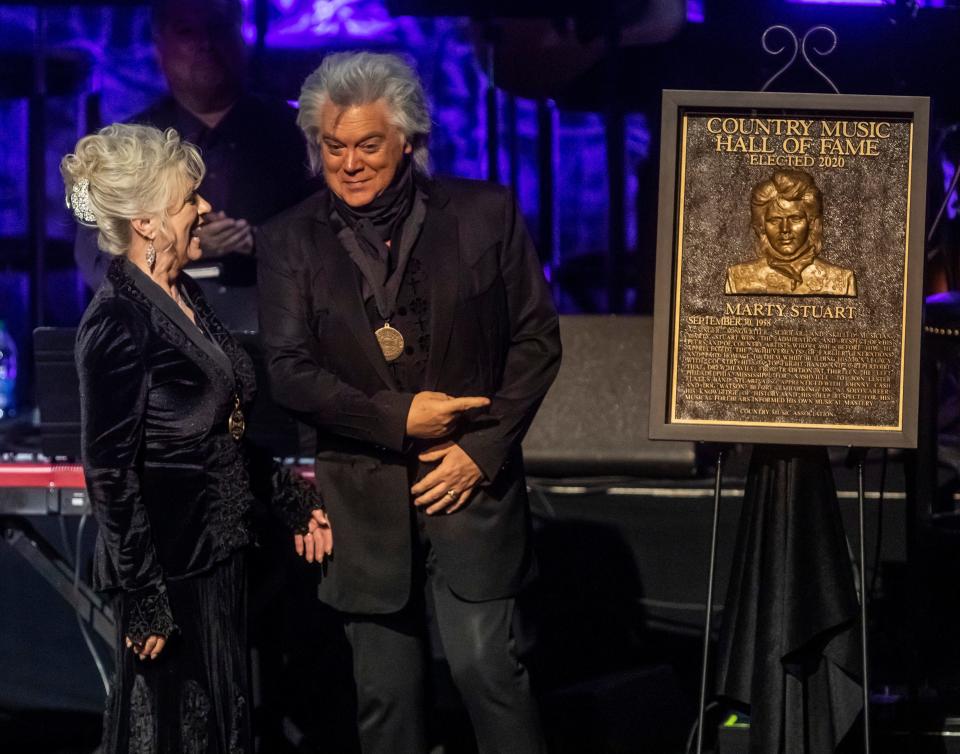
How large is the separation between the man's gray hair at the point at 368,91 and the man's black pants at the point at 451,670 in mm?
887

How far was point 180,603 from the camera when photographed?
320 centimetres

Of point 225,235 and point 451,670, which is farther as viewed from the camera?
point 225,235

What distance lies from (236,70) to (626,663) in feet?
9.47

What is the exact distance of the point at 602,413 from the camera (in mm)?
6176

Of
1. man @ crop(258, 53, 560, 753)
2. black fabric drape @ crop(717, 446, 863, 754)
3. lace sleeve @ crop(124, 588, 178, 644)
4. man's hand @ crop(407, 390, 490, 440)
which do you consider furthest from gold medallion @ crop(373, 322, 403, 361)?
black fabric drape @ crop(717, 446, 863, 754)

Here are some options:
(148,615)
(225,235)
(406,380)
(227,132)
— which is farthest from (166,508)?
(227,132)

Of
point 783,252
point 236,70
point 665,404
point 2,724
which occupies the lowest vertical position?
point 2,724

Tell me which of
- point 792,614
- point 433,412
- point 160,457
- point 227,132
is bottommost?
point 792,614

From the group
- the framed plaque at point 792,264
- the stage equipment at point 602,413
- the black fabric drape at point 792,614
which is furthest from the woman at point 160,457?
the stage equipment at point 602,413

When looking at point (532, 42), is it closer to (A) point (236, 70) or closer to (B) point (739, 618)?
(A) point (236, 70)

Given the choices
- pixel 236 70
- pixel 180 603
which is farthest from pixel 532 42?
pixel 180 603

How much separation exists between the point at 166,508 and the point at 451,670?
0.71 metres

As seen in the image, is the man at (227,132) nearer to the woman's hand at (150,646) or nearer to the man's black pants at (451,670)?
the man's black pants at (451,670)

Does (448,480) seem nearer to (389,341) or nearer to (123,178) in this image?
(389,341)
